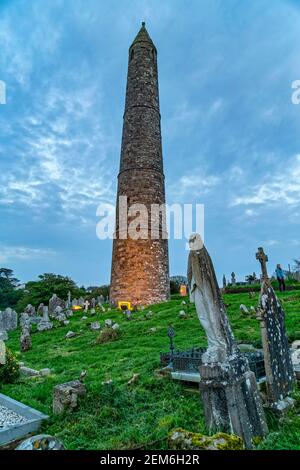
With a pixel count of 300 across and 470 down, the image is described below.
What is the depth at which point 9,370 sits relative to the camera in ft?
24.3

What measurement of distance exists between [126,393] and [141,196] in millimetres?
15990

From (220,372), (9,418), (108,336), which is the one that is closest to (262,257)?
(220,372)

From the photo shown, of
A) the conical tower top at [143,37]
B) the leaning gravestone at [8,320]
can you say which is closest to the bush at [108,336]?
the leaning gravestone at [8,320]

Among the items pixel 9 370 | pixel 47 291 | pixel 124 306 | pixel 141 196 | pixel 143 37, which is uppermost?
pixel 143 37

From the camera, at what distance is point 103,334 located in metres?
11.3

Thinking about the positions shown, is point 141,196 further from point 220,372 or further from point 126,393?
point 220,372

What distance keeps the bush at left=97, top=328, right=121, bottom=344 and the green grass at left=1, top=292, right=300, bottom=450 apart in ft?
0.88

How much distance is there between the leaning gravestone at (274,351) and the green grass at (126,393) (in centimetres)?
35

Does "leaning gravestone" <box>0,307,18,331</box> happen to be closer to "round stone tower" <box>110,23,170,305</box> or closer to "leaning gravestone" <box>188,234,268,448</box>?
"round stone tower" <box>110,23,170,305</box>

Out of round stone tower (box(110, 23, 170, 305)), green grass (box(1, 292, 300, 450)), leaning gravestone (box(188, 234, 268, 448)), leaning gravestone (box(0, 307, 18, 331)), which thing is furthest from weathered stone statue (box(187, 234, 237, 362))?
leaning gravestone (box(0, 307, 18, 331))

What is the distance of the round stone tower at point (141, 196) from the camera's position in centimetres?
1966

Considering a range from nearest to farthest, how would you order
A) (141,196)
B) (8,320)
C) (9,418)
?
1. (9,418)
2. (8,320)
3. (141,196)

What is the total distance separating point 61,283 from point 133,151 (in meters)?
20.3

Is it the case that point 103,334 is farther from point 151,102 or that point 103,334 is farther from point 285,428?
point 151,102
